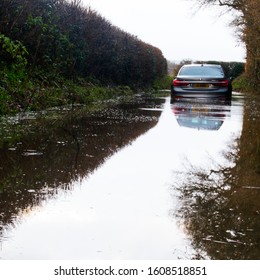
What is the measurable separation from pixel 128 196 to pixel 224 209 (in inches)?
31.6

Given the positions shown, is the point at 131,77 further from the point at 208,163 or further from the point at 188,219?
the point at 188,219

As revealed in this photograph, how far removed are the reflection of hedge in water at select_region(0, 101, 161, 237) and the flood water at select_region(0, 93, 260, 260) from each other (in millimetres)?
11

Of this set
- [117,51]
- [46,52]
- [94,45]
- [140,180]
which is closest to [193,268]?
[140,180]

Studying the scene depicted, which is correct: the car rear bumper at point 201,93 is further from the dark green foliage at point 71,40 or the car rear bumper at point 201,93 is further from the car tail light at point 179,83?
the dark green foliage at point 71,40

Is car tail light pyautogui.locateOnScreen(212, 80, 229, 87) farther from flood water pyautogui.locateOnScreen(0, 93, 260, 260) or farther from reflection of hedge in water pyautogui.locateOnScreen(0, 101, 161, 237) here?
flood water pyautogui.locateOnScreen(0, 93, 260, 260)

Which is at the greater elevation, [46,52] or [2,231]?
[46,52]

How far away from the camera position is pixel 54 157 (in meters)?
6.33

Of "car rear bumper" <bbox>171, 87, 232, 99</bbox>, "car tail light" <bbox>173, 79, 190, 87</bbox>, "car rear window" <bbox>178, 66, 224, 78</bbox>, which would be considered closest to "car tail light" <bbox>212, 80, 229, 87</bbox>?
"car rear bumper" <bbox>171, 87, 232, 99</bbox>

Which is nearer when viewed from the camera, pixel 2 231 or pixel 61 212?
pixel 2 231

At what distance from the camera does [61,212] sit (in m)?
4.05

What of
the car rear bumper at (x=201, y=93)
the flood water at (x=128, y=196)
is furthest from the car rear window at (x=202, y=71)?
the flood water at (x=128, y=196)

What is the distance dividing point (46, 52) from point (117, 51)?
7.86 meters

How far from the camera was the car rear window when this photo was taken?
18.6 m

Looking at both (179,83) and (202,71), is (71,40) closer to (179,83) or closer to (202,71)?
(179,83)
